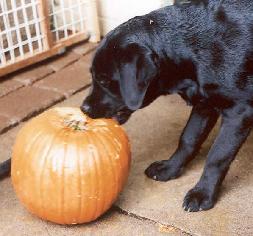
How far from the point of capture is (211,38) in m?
2.60

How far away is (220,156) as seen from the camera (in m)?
2.71

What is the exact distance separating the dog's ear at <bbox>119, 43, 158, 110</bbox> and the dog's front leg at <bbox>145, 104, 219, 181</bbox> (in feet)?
1.78

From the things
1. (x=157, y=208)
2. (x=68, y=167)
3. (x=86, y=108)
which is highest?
(x=86, y=108)

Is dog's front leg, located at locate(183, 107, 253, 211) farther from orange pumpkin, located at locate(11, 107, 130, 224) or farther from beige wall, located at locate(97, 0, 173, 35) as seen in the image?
beige wall, located at locate(97, 0, 173, 35)

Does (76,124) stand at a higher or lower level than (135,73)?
lower

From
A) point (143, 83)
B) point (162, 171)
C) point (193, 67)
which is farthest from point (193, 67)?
point (162, 171)

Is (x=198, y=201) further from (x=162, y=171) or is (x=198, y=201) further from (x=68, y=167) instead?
(x=68, y=167)

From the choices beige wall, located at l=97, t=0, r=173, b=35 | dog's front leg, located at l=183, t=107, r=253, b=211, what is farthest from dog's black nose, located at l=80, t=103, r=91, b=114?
beige wall, located at l=97, t=0, r=173, b=35

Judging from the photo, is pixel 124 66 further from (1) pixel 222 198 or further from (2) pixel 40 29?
(2) pixel 40 29

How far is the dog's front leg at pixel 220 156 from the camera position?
2641 millimetres

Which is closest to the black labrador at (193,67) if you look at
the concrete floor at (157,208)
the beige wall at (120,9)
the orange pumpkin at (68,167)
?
the concrete floor at (157,208)

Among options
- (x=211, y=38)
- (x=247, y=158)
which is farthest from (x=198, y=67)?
(x=247, y=158)

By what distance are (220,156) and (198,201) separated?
26 cm

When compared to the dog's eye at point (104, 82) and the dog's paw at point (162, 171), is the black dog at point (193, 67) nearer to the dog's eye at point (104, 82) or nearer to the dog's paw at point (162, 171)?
the dog's eye at point (104, 82)
